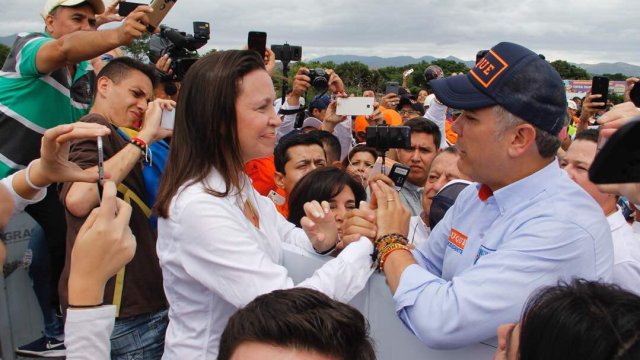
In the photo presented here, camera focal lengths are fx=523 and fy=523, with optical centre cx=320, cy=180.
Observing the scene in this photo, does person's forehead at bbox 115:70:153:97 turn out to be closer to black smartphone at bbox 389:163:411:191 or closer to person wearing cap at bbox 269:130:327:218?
person wearing cap at bbox 269:130:327:218

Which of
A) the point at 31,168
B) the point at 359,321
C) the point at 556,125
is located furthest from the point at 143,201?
the point at 556,125

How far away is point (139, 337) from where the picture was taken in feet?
7.43

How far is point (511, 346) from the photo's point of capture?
45.7 inches

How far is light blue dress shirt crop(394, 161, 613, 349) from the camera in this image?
141 cm

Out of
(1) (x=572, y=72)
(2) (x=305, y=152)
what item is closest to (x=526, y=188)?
(2) (x=305, y=152)

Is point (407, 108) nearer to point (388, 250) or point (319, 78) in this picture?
point (319, 78)

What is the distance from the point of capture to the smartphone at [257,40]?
374cm

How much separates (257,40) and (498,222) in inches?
104

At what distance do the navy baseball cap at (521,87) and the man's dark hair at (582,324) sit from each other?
2.08 ft

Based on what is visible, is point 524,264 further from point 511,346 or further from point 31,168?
point 31,168

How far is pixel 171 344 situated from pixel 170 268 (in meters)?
0.25

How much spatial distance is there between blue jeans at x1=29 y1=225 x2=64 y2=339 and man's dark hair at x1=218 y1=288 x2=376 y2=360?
239 centimetres

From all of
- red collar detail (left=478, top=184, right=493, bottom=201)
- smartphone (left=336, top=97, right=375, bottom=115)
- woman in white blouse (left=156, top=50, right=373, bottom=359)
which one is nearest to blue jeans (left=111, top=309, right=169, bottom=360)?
woman in white blouse (left=156, top=50, right=373, bottom=359)

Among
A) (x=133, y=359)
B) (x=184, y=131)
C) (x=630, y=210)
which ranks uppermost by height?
(x=184, y=131)
